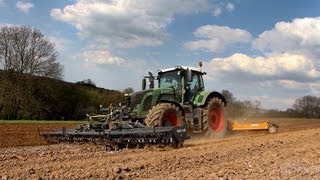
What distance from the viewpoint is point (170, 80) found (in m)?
15.5

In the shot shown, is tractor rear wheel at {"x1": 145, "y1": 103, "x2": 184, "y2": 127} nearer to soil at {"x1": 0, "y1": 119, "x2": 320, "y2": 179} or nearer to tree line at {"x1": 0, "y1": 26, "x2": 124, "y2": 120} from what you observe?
soil at {"x1": 0, "y1": 119, "x2": 320, "y2": 179}

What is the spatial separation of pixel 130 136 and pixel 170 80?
373 cm

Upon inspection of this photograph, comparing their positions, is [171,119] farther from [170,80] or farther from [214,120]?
[214,120]

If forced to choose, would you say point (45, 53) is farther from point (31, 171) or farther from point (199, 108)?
point (31, 171)

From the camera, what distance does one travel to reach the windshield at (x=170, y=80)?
15.3 metres

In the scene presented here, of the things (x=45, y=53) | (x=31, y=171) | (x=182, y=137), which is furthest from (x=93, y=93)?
(x=31, y=171)

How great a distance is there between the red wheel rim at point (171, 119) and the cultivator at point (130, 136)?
110cm

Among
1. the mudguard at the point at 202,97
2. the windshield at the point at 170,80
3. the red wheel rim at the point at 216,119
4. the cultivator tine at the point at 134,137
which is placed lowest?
the cultivator tine at the point at 134,137

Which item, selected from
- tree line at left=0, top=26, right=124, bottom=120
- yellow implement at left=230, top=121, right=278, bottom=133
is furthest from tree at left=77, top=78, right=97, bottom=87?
yellow implement at left=230, top=121, right=278, bottom=133

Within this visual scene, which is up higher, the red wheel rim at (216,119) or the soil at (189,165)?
the red wheel rim at (216,119)

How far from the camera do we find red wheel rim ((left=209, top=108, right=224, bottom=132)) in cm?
1603

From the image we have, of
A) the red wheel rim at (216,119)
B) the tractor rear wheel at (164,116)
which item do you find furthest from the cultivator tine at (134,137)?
the red wheel rim at (216,119)

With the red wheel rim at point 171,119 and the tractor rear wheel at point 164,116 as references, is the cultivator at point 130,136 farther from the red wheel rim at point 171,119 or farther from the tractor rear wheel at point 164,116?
the red wheel rim at point 171,119

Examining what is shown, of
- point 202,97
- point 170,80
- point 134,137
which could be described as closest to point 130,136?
point 134,137
